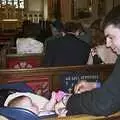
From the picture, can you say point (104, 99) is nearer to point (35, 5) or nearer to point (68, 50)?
point (68, 50)

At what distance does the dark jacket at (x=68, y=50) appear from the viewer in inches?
166

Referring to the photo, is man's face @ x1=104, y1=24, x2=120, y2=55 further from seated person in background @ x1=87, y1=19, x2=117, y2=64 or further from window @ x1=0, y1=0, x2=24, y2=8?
window @ x1=0, y1=0, x2=24, y2=8

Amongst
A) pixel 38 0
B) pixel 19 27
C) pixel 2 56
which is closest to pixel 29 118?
pixel 2 56

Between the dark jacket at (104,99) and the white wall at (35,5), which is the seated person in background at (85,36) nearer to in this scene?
the dark jacket at (104,99)

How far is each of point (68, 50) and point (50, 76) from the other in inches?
30.4

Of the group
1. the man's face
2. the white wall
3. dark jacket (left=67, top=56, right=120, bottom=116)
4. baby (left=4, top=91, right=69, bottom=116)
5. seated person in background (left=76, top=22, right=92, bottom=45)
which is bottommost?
baby (left=4, top=91, right=69, bottom=116)

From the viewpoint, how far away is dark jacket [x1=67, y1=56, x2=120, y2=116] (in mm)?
1714

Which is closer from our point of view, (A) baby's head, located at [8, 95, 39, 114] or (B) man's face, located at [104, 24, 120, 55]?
(B) man's face, located at [104, 24, 120, 55]

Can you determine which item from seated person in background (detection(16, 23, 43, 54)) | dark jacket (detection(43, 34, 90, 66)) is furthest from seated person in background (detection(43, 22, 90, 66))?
seated person in background (detection(16, 23, 43, 54))

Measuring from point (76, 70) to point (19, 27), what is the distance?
30.0ft

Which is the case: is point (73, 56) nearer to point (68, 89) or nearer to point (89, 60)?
point (89, 60)

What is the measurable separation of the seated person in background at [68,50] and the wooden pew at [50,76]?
62cm

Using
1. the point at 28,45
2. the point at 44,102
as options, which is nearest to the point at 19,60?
the point at 28,45

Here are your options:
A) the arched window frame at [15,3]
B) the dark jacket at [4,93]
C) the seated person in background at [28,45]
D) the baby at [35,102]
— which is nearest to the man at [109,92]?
the baby at [35,102]
